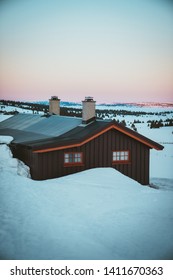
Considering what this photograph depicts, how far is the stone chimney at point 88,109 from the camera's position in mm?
14945

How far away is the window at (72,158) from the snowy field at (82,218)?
27.4 inches

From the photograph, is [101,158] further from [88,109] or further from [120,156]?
[88,109]

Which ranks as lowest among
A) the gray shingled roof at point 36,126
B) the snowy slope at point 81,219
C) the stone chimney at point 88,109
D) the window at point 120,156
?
the snowy slope at point 81,219

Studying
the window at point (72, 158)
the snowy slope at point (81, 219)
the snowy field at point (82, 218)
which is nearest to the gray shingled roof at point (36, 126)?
the window at point (72, 158)

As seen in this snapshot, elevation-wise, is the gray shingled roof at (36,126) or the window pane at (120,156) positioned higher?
the gray shingled roof at (36,126)

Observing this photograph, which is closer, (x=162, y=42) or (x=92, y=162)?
(x=162, y=42)

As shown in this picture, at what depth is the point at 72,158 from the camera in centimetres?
1304

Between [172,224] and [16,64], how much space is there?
7549 millimetres

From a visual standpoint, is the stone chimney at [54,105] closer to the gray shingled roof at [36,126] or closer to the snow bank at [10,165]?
the gray shingled roof at [36,126]

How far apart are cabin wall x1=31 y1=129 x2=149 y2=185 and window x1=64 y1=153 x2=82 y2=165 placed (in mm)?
160

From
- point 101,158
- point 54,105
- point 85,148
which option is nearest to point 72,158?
point 85,148
